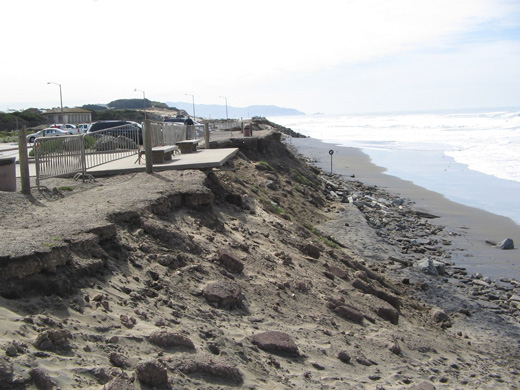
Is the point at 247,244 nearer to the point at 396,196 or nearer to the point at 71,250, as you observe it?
the point at 71,250

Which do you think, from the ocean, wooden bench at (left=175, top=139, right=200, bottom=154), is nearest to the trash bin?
wooden bench at (left=175, top=139, right=200, bottom=154)

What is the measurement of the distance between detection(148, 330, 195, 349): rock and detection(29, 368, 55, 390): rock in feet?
4.13

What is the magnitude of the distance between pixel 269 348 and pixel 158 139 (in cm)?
1231

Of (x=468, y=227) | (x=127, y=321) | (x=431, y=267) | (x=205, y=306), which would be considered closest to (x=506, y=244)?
(x=468, y=227)

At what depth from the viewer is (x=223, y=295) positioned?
6.79 m

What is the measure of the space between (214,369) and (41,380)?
5.27 feet

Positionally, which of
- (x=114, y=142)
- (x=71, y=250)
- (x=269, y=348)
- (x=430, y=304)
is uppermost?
(x=114, y=142)

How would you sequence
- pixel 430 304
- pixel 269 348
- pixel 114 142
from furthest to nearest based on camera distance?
1. pixel 114 142
2. pixel 430 304
3. pixel 269 348

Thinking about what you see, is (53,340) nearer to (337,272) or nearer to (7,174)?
(7,174)

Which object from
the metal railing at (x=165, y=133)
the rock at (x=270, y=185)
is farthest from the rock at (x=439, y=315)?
the metal railing at (x=165, y=133)

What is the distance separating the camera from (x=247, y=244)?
964 centimetres

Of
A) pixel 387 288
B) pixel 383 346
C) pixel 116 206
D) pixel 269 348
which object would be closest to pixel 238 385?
pixel 269 348

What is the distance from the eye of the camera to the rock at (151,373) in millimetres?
4520

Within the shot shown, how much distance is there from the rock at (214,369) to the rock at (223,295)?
1532mm
